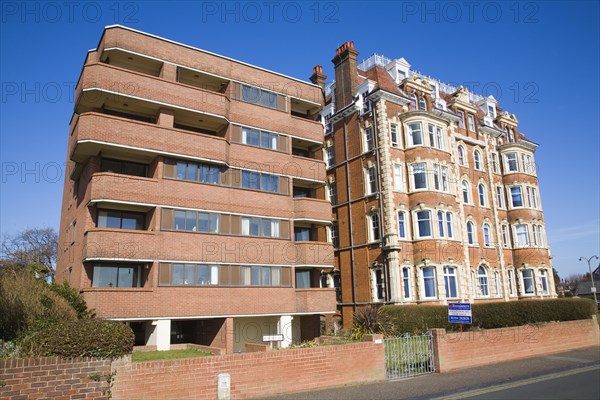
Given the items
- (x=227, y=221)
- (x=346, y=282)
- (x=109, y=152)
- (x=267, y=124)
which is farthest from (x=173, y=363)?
(x=346, y=282)

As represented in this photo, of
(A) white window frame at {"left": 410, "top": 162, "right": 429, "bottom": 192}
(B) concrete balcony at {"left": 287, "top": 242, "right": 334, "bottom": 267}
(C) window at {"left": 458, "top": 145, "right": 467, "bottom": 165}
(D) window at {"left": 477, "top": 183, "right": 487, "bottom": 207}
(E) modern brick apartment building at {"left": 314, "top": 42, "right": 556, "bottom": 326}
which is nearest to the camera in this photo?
(B) concrete balcony at {"left": 287, "top": 242, "right": 334, "bottom": 267}

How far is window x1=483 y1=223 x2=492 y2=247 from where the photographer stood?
36.6 metres

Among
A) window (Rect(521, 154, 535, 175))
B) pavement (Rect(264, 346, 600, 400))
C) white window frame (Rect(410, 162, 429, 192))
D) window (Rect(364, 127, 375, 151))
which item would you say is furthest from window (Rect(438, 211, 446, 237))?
window (Rect(521, 154, 535, 175))

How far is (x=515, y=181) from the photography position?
130 ft

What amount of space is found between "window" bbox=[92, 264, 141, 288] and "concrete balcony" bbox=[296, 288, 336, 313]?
9.03m

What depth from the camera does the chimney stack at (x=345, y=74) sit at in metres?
34.3

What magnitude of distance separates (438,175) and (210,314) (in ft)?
61.1

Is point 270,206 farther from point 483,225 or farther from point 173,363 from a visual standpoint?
point 483,225

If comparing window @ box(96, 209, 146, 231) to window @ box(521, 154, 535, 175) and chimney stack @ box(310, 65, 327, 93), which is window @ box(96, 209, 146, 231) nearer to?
chimney stack @ box(310, 65, 327, 93)

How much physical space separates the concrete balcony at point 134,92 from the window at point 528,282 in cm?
2905

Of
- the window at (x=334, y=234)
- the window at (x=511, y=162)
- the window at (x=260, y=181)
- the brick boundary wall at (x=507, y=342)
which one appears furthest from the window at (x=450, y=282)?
the window at (x=511, y=162)

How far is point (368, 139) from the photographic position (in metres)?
32.7

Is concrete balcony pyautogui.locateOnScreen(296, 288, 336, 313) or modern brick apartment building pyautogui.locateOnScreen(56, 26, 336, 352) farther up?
modern brick apartment building pyautogui.locateOnScreen(56, 26, 336, 352)

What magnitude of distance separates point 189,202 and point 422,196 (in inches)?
629
